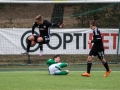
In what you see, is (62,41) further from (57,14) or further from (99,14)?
(57,14)

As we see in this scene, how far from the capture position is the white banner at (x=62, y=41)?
25.7m

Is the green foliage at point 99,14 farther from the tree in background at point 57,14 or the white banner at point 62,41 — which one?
the white banner at point 62,41

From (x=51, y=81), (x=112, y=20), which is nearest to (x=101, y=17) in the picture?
(x=112, y=20)

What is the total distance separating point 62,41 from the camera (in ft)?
84.7

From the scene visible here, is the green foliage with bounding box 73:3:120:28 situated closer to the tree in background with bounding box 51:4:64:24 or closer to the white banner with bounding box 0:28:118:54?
the tree in background with bounding box 51:4:64:24

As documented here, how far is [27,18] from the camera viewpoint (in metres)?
32.5

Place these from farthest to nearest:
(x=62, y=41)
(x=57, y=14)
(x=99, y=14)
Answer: (x=57, y=14) → (x=99, y=14) → (x=62, y=41)

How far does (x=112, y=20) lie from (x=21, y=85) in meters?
15.6

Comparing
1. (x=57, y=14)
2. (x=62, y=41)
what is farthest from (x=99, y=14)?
(x=62, y=41)

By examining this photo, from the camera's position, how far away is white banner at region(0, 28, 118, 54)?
25703mm

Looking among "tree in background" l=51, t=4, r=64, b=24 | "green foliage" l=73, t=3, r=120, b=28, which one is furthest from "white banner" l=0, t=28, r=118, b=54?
"tree in background" l=51, t=4, r=64, b=24

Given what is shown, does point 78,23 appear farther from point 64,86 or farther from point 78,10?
point 64,86

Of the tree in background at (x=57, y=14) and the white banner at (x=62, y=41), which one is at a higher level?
the tree in background at (x=57, y=14)

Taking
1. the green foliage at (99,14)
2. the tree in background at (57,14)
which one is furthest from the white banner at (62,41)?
the tree in background at (57,14)
